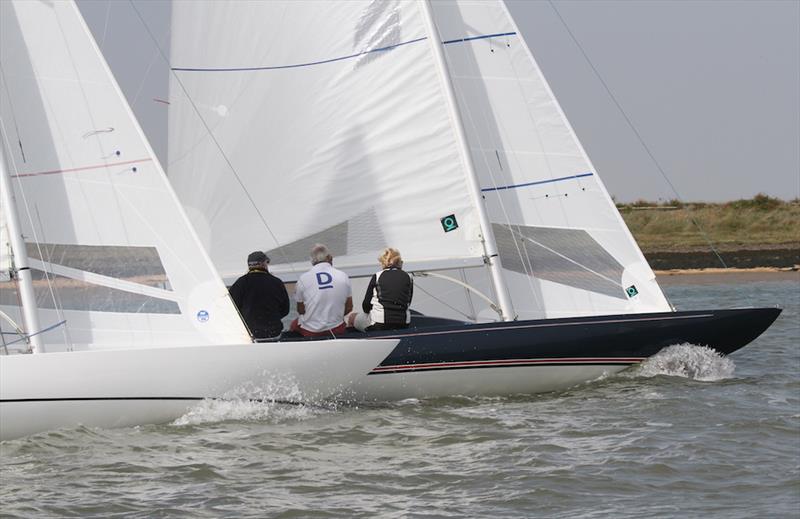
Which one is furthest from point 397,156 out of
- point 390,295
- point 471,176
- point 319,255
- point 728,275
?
point 728,275

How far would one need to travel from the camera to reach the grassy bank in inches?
1542

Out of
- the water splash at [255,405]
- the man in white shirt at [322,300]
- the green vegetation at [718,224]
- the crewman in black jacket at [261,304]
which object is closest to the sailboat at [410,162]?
the man in white shirt at [322,300]

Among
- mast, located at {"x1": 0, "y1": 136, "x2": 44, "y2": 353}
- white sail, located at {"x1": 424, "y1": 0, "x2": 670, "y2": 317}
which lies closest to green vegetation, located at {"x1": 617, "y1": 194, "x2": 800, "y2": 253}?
white sail, located at {"x1": 424, "y1": 0, "x2": 670, "y2": 317}

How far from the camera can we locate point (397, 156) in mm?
12875

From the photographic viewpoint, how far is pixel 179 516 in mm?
7469

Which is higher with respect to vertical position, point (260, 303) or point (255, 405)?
point (260, 303)

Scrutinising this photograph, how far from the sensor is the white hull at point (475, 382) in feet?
35.8

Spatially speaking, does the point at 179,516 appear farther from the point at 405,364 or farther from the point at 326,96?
the point at 326,96

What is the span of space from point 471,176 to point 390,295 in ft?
5.85

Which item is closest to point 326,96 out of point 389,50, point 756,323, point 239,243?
point 389,50

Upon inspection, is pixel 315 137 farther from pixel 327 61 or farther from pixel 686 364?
pixel 686 364

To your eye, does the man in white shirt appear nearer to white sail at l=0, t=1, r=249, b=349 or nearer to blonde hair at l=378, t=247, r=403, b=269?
blonde hair at l=378, t=247, r=403, b=269

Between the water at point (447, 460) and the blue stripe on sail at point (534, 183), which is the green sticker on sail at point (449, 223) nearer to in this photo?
the blue stripe on sail at point (534, 183)

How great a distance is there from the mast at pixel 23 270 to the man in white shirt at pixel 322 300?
246 cm
